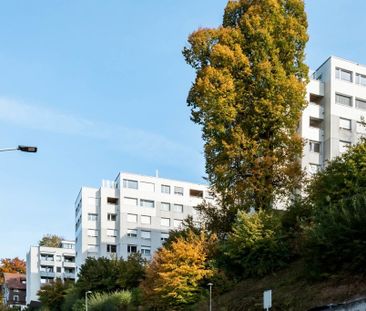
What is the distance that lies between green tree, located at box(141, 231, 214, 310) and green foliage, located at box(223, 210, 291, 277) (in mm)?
1653

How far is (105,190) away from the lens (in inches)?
3022

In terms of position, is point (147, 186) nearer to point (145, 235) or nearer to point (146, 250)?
point (145, 235)

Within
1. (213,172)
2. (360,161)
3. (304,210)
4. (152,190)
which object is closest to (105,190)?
(152,190)

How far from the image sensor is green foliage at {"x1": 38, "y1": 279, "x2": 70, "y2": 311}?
5200 cm

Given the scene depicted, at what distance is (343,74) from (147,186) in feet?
110

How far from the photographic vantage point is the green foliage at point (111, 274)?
40531mm

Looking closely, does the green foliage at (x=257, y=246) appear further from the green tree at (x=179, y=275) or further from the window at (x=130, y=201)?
the window at (x=130, y=201)

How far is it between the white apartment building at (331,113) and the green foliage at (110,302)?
2066 centimetres

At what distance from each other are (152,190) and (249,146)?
45.7m

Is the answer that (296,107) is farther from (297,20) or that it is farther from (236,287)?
(236,287)

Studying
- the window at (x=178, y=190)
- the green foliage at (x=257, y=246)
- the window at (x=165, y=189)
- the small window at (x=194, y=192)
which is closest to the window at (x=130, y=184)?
the window at (x=165, y=189)

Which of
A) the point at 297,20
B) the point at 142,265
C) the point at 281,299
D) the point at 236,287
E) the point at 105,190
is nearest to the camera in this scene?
the point at 281,299

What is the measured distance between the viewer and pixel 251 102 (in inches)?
1388

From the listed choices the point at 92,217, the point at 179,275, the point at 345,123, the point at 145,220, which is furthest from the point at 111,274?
the point at 145,220
